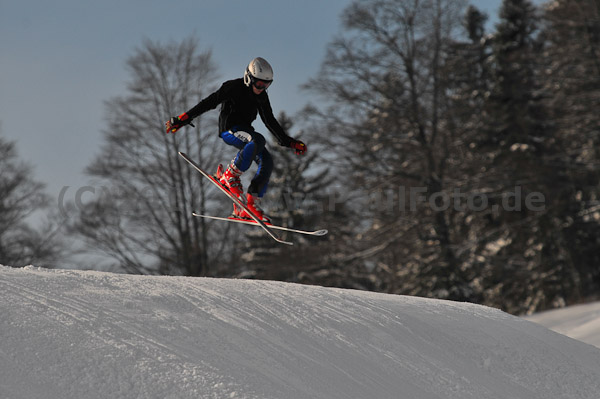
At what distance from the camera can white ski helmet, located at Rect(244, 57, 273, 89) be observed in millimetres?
6070

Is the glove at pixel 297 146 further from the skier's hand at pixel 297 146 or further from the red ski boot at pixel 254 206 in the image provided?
the red ski boot at pixel 254 206

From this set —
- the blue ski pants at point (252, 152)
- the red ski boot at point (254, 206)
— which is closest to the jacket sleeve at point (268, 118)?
the blue ski pants at point (252, 152)

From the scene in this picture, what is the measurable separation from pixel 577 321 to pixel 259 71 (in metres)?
11.1

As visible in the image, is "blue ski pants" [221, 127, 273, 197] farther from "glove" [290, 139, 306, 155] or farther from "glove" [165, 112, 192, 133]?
"glove" [165, 112, 192, 133]

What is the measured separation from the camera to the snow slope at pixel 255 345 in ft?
11.5

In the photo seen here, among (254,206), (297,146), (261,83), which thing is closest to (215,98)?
(261,83)

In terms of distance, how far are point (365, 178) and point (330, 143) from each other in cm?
146

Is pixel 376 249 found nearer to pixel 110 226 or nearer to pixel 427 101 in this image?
pixel 427 101

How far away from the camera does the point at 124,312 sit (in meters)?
4.29

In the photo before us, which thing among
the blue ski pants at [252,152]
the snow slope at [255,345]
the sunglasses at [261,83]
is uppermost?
the sunglasses at [261,83]

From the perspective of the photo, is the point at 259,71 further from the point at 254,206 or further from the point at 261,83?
the point at 254,206

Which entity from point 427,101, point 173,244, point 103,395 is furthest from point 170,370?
point 427,101

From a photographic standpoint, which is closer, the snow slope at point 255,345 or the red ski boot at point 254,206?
the snow slope at point 255,345

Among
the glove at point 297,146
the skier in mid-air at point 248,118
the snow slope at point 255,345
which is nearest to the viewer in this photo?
the snow slope at point 255,345
